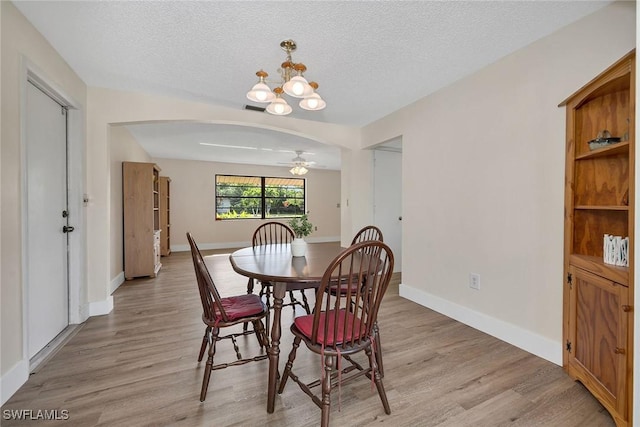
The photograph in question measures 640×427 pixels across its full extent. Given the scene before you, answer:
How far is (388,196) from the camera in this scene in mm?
4477

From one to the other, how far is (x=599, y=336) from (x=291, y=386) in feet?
5.77

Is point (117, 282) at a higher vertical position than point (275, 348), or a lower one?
lower

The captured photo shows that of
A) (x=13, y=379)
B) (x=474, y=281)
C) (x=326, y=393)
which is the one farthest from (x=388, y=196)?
(x=13, y=379)

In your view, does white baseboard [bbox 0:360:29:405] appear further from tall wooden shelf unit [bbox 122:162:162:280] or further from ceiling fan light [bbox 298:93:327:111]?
tall wooden shelf unit [bbox 122:162:162:280]

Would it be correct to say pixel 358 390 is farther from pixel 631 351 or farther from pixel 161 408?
pixel 631 351

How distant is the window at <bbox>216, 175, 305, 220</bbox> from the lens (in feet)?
25.1

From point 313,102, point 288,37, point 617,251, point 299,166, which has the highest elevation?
point 288,37

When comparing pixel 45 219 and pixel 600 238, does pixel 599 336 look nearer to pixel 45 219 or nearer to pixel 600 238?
pixel 600 238

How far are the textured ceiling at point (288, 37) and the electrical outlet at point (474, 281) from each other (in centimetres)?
183

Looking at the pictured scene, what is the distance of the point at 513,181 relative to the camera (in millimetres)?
2275

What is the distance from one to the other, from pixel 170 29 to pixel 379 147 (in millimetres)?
3032

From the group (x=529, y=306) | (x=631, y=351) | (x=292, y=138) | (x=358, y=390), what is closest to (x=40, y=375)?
(x=358, y=390)

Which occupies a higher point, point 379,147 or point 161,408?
point 379,147

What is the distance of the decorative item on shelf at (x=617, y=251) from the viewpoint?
59.7 inches
